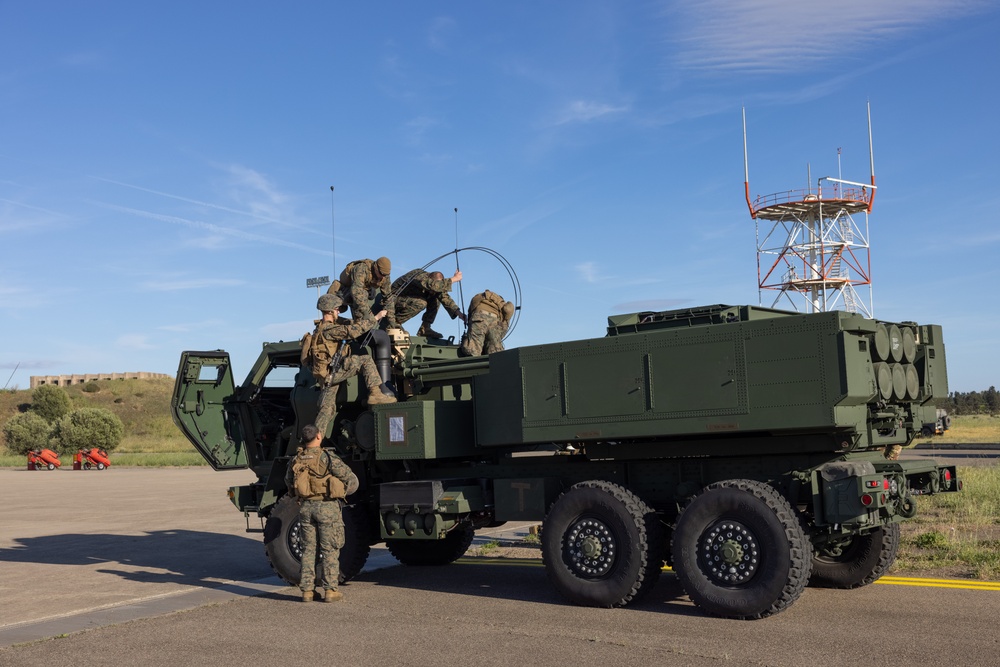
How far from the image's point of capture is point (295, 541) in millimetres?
10453

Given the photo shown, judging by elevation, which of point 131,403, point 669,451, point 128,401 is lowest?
point 669,451

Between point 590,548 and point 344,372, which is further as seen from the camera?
point 344,372

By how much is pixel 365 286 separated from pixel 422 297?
2.94ft

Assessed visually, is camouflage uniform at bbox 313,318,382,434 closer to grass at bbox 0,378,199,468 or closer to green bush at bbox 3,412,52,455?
green bush at bbox 3,412,52,455

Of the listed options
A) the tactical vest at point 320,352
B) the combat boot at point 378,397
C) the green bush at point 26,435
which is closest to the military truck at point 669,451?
the combat boot at point 378,397

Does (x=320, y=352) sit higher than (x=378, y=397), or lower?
higher

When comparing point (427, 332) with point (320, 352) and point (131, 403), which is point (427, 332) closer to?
point (320, 352)

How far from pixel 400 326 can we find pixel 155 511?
11.1 meters

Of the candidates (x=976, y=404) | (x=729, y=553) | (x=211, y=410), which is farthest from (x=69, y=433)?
(x=976, y=404)

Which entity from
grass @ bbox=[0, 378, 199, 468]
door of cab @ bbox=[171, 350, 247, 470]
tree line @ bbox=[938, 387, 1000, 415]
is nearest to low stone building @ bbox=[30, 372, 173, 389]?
grass @ bbox=[0, 378, 199, 468]

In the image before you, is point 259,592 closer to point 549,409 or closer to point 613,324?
point 549,409

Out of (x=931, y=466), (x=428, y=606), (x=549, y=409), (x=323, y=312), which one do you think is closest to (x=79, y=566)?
(x=323, y=312)

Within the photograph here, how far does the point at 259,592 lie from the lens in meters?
10.3

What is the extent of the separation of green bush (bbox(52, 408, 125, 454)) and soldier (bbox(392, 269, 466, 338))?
51542 millimetres
